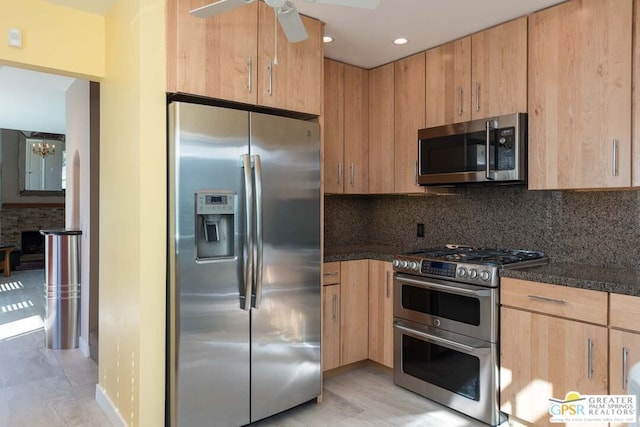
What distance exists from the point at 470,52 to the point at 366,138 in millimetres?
1078

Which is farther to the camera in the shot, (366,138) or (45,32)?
(366,138)

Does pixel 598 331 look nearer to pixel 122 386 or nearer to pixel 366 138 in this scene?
pixel 366 138

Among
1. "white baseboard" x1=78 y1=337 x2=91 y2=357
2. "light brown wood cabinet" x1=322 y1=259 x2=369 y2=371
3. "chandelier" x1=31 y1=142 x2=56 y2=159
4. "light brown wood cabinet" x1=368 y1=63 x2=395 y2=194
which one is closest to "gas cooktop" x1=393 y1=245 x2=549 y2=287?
"light brown wood cabinet" x1=322 y1=259 x2=369 y2=371

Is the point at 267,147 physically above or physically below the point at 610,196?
above

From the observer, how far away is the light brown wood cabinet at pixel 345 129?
11.1 feet

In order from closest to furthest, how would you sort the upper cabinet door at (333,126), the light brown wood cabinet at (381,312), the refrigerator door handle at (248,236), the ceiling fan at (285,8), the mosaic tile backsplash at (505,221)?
the ceiling fan at (285,8) → the refrigerator door handle at (248,236) → the mosaic tile backsplash at (505,221) → the light brown wood cabinet at (381,312) → the upper cabinet door at (333,126)

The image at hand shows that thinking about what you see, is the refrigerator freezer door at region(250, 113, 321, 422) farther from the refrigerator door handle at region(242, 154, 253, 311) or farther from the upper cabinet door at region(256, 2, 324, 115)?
the upper cabinet door at region(256, 2, 324, 115)

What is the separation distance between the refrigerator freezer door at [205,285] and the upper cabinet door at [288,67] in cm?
33

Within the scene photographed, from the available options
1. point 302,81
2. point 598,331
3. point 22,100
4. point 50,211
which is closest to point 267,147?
point 302,81

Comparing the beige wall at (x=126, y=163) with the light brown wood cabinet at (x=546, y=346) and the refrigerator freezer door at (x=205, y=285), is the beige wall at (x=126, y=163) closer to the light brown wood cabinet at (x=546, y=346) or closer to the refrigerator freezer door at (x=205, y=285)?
the refrigerator freezer door at (x=205, y=285)

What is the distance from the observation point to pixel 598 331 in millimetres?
2068

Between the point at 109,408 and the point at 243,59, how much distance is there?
2286 millimetres

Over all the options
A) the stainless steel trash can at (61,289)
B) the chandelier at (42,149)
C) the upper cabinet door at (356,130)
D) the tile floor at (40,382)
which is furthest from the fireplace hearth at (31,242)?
the upper cabinet door at (356,130)

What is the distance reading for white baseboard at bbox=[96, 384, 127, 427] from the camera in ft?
8.05
